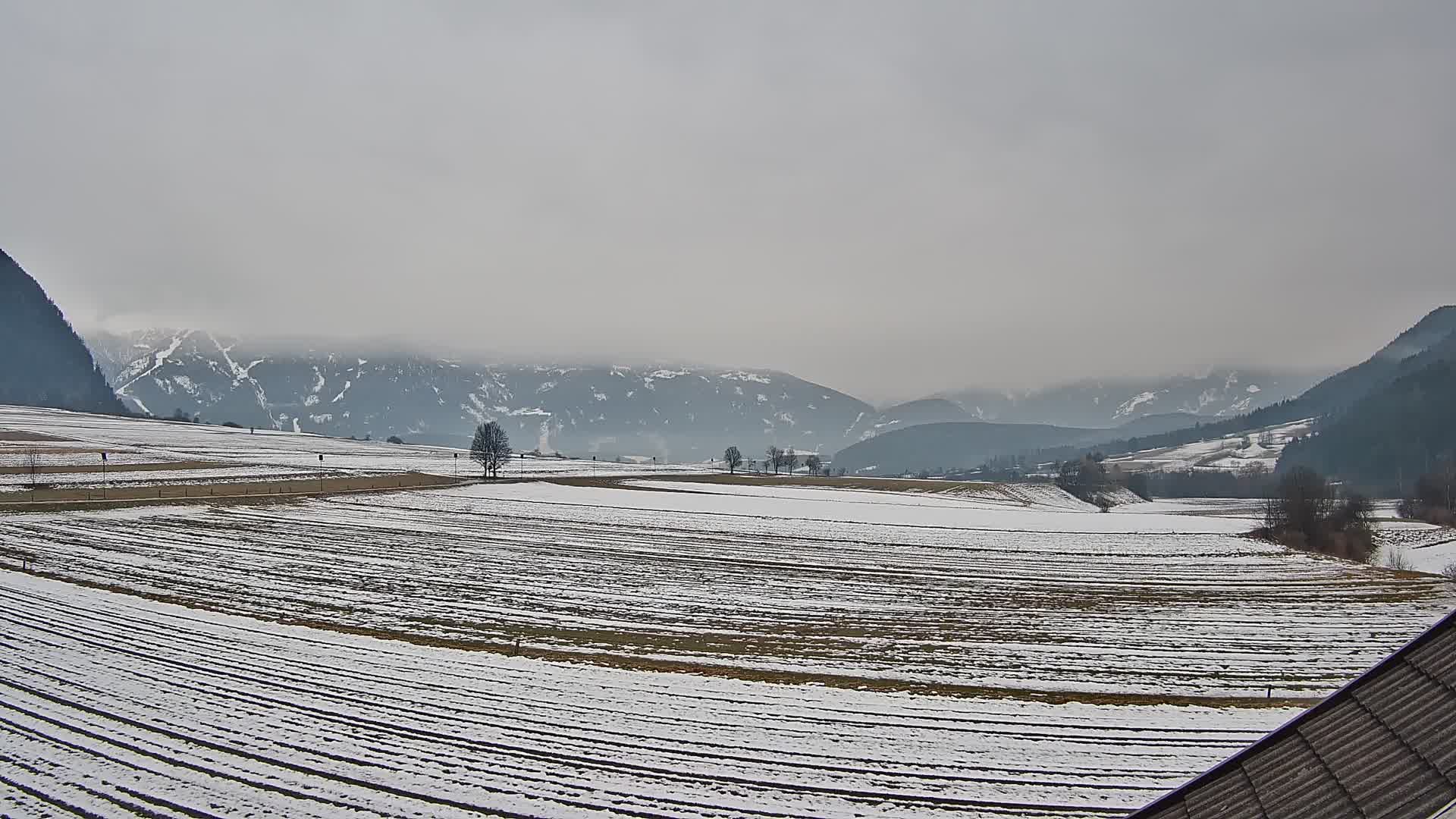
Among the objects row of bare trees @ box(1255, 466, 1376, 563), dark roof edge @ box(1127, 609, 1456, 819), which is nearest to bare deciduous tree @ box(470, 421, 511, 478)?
row of bare trees @ box(1255, 466, 1376, 563)

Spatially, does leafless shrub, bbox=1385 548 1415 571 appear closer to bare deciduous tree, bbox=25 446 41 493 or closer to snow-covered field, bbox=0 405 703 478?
snow-covered field, bbox=0 405 703 478

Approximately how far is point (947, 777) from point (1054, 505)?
117845mm

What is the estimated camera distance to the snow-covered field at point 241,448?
423 ft

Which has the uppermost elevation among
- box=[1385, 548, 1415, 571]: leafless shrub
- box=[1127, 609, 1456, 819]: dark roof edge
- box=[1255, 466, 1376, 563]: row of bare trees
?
box=[1127, 609, 1456, 819]: dark roof edge

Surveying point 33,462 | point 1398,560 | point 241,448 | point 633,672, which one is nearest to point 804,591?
point 633,672

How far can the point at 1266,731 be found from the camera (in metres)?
17.5

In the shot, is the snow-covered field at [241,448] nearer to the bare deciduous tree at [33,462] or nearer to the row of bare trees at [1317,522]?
the bare deciduous tree at [33,462]

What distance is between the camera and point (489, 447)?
409 feet

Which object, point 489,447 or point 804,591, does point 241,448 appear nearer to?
point 489,447

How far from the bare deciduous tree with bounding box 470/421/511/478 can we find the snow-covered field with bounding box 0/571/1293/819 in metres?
99.1

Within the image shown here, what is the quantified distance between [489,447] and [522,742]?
114185mm

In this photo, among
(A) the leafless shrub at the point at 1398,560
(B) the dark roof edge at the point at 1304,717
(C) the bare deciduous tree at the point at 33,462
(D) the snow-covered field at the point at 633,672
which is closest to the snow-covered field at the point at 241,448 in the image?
(C) the bare deciduous tree at the point at 33,462

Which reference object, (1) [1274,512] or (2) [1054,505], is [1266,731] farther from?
(2) [1054,505]

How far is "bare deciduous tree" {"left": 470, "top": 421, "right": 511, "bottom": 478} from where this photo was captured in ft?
396
